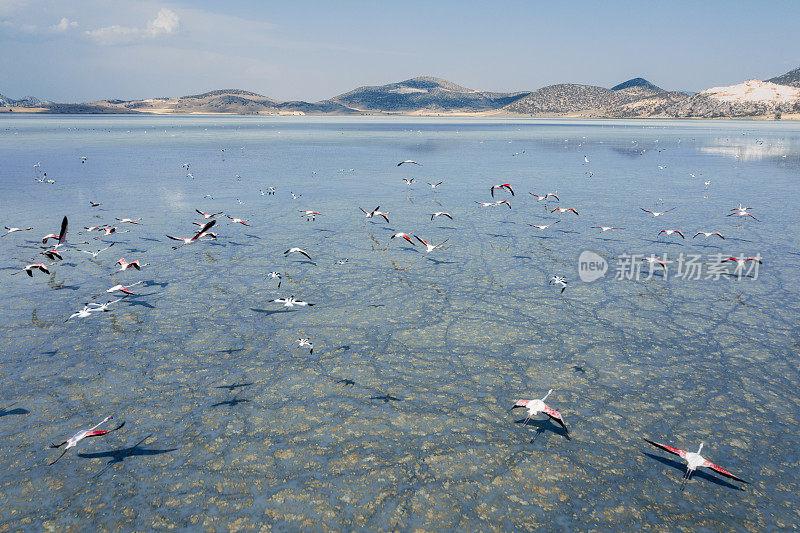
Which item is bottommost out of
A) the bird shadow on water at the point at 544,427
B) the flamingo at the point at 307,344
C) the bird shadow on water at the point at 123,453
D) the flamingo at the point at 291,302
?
the bird shadow on water at the point at 123,453

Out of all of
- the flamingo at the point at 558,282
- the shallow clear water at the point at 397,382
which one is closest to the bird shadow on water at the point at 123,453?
the shallow clear water at the point at 397,382

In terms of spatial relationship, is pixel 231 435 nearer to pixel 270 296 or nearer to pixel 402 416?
pixel 402 416

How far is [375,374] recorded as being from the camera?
1310 centimetres

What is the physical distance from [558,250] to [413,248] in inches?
321

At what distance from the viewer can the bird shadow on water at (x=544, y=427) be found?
10656 millimetres

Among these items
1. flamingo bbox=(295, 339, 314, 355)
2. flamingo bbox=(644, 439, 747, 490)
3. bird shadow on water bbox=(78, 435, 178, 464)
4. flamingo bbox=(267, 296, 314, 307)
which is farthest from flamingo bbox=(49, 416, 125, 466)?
flamingo bbox=(644, 439, 747, 490)

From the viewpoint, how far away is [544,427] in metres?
11.0

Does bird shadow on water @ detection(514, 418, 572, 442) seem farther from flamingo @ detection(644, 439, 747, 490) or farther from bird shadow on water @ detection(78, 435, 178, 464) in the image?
bird shadow on water @ detection(78, 435, 178, 464)

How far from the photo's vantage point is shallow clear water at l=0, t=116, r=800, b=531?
8742 mm

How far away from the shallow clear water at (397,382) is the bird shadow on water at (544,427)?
9 centimetres

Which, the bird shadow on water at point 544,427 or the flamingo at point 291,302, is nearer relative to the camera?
the bird shadow on water at point 544,427

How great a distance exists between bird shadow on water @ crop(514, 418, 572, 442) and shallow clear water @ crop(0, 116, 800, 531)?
0.30 feet

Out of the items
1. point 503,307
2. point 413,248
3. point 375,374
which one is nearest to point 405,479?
point 375,374

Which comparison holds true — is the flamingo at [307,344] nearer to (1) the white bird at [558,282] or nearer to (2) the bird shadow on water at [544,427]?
(2) the bird shadow on water at [544,427]
